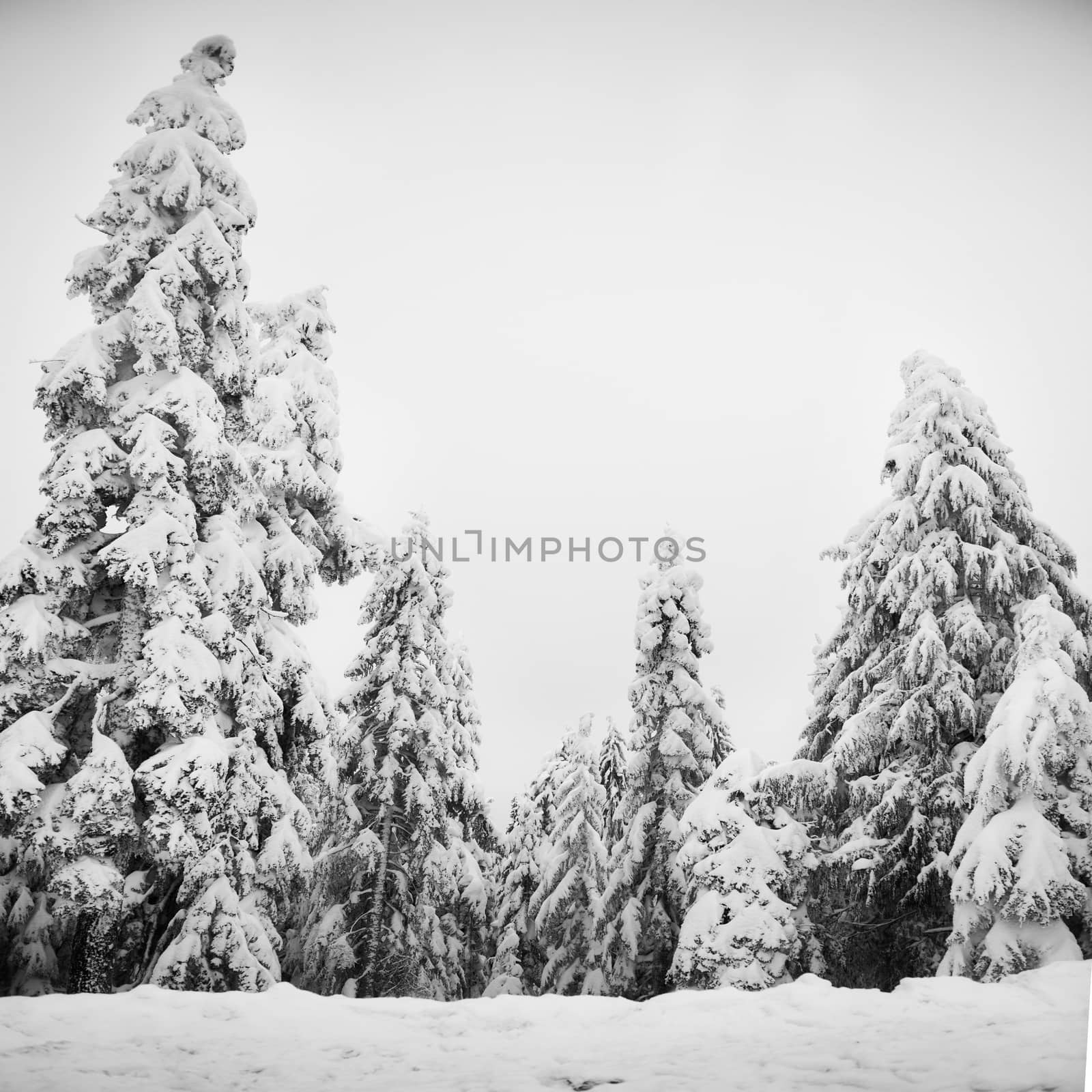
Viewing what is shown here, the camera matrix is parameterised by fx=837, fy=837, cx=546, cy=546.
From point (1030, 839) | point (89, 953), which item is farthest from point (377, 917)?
point (1030, 839)

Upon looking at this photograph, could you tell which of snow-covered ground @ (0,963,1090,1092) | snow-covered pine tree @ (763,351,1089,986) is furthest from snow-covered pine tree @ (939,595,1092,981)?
snow-covered pine tree @ (763,351,1089,986)

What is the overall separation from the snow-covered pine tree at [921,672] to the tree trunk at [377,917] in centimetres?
689

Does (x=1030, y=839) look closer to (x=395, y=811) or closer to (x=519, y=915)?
(x=395, y=811)

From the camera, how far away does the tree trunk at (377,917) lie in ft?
43.9

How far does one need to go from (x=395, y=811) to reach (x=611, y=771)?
22.8 feet

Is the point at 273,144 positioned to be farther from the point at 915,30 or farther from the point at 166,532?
the point at 915,30

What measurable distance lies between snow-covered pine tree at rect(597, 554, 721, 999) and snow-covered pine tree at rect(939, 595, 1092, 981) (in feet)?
18.2

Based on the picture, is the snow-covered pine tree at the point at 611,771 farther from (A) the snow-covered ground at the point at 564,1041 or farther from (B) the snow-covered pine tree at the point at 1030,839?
(A) the snow-covered ground at the point at 564,1041

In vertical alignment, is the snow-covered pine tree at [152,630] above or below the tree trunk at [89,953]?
above

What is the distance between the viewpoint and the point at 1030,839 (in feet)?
27.7

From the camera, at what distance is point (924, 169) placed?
41.0ft

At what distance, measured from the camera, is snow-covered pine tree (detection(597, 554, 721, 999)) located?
13.8 m

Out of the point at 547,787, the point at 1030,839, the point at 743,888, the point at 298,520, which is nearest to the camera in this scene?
the point at 1030,839

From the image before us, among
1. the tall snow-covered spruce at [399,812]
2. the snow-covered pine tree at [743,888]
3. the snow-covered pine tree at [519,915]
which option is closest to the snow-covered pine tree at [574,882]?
the snow-covered pine tree at [519,915]
